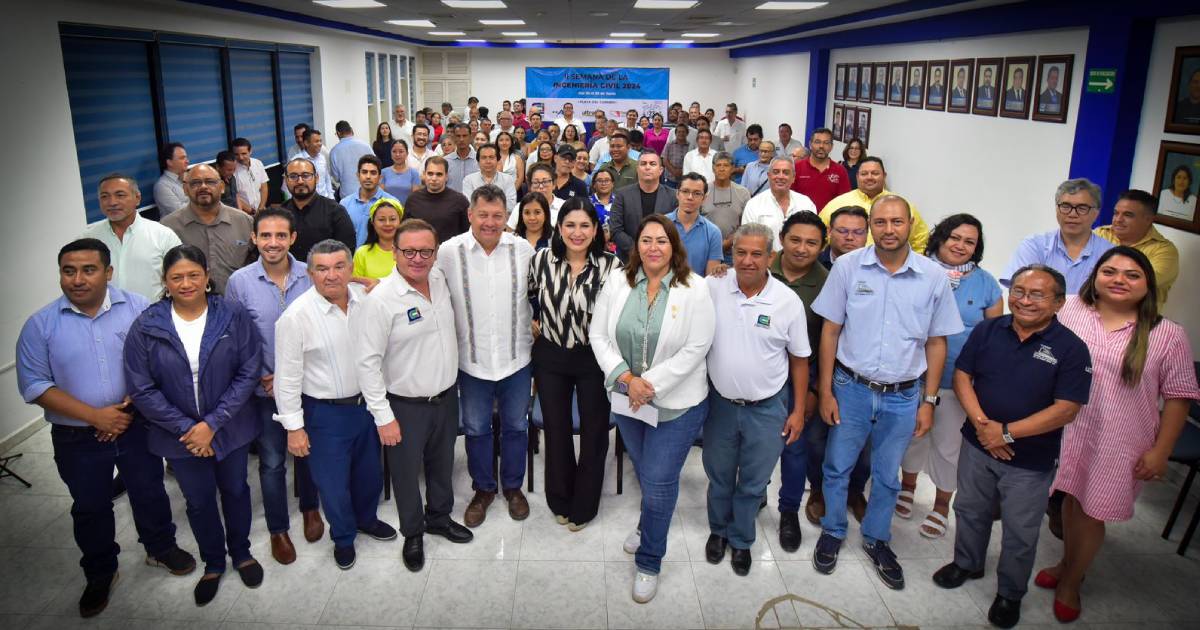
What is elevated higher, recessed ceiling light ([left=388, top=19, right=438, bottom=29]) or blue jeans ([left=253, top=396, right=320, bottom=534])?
recessed ceiling light ([left=388, top=19, right=438, bottom=29])

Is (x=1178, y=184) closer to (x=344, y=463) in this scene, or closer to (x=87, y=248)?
(x=344, y=463)

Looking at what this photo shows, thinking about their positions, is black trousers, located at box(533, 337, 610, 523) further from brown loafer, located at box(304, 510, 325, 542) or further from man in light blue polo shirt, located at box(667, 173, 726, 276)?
man in light blue polo shirt, located at box(667, 173, 726, 276)

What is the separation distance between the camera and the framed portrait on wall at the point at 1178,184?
452cm

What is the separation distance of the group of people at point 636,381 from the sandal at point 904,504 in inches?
5.7

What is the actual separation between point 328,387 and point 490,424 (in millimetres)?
874

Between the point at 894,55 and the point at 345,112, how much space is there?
892cm

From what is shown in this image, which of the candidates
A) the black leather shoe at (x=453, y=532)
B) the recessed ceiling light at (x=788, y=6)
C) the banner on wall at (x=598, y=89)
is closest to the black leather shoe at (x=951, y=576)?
the black leather shoe at (x=453, y=532)

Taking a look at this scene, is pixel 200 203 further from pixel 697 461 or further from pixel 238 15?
pixel 238 15

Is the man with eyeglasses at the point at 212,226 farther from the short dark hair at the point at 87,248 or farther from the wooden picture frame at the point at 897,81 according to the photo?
the wooden picture frame at the point at 897,81

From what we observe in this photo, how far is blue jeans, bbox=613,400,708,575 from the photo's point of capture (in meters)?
3.06

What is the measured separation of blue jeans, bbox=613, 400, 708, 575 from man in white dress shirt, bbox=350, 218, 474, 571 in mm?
845

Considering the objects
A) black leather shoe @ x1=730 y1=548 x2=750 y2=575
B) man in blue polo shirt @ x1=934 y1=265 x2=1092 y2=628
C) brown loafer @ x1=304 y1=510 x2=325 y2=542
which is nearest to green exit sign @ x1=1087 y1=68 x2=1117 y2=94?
man in blue polo shirt @ x1=934 y1=265 x2=1092 y2=628

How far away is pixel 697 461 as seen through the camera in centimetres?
441

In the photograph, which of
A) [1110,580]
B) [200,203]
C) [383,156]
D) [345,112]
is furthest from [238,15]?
[1110,580]
